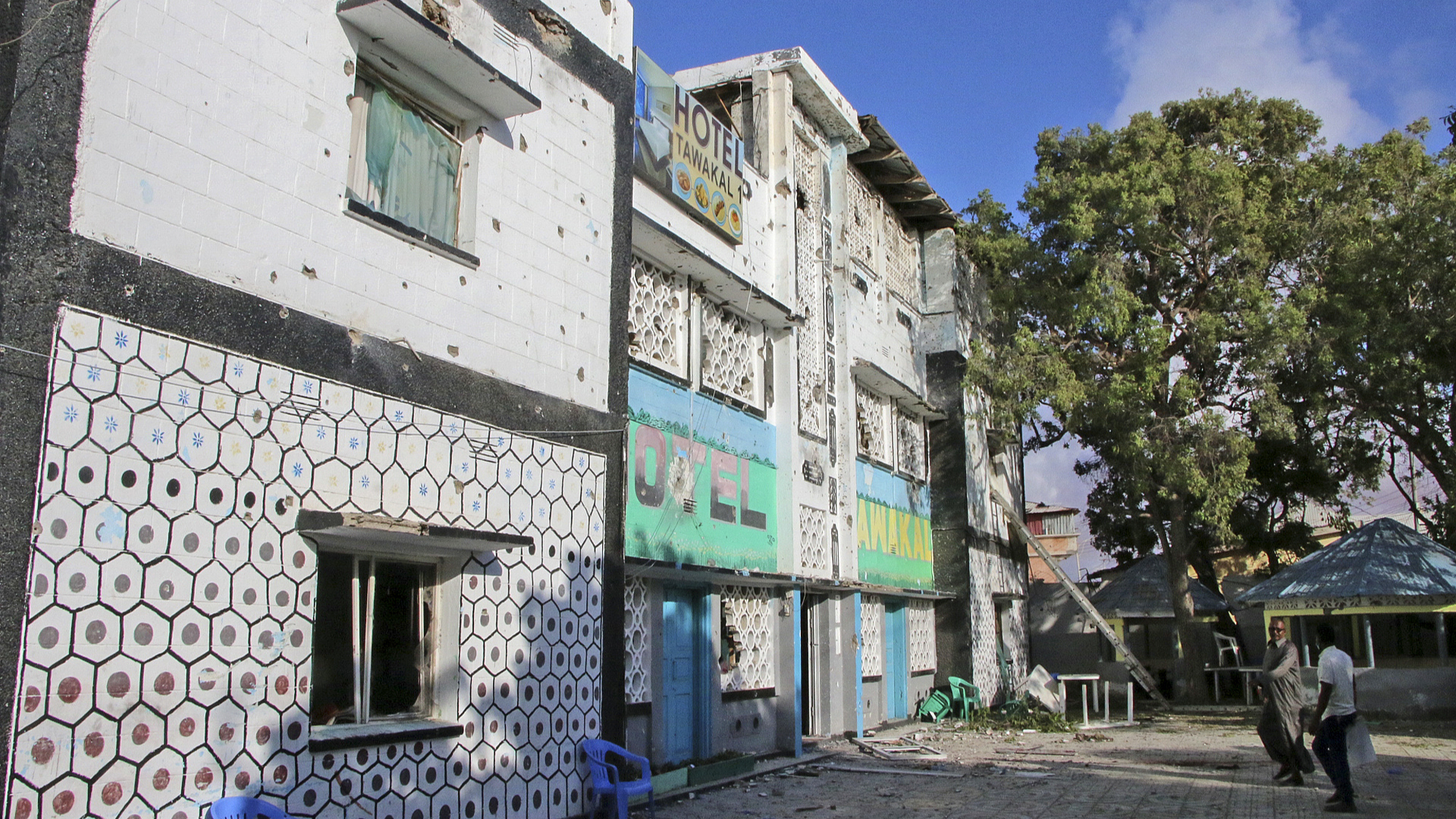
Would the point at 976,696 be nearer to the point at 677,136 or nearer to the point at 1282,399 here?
the point at 1282,399

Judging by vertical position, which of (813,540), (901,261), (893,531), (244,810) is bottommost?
(244,810)

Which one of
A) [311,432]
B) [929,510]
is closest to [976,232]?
[929,510]

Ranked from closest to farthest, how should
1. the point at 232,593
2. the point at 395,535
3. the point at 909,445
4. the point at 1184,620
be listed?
the point at 232,593, the point at 395,535, the point at 909,445, the point at 1184,620

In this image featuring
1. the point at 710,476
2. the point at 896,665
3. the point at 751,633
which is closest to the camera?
the point at 710,476

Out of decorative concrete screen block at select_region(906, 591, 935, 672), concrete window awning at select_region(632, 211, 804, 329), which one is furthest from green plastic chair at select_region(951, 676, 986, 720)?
concrete window awning at select_region(632, 211, 804, 329)

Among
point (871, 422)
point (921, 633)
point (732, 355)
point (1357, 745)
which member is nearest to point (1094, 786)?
point (1357, 745)

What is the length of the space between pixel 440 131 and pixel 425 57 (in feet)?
1.95

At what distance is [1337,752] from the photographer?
350 inches

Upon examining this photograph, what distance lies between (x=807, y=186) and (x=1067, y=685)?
12.8 meters

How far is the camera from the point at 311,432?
6.21 metres

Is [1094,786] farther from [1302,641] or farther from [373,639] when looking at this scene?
[1302,641]

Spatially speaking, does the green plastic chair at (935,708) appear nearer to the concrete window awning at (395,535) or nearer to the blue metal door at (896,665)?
the blue metal door at (896,665)

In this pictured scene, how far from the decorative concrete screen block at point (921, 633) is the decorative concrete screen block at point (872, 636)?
1274mm

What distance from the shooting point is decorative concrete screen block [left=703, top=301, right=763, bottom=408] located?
12258mm
